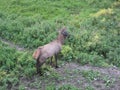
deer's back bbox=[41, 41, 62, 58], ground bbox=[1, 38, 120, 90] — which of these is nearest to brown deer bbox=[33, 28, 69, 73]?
deer's back bbox=[41, 41, 62, 58]

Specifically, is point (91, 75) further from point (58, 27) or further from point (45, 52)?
point (58, 27)

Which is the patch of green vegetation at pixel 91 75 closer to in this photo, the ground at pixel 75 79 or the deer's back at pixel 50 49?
the ground at pixel 75 79

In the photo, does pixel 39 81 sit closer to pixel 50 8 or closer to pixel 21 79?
pixel 21 79

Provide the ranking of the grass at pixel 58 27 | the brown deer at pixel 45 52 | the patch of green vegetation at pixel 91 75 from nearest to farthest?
the brown deer at pixel 45 52 → the patch of green vegetation at pixel 91 75 → the grass at pixel 58 27

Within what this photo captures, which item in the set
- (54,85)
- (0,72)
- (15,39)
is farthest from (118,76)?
(15,39)

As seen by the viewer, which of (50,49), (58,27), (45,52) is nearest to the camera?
(45,52)

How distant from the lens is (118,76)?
13219 mm

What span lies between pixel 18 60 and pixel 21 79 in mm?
1345

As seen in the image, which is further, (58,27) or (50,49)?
(58,27)

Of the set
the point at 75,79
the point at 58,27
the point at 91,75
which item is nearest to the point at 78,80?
the point at 75,79

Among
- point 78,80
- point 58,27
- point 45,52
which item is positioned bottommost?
point 78,80

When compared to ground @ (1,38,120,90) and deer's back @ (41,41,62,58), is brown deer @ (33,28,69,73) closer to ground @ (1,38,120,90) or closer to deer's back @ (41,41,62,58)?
deer's back @ (41,41,62,58)

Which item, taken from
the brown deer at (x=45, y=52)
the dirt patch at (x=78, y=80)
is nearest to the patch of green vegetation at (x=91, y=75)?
the dirt patch at (x=78, y=80)

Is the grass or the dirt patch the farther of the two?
the grass
